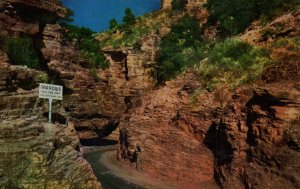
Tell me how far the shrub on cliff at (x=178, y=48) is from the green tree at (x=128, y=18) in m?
10.8

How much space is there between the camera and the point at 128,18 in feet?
239

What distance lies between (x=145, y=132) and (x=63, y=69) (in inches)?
651

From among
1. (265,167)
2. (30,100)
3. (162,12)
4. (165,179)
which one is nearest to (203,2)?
(162,12)

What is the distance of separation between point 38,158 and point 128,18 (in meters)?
59.8

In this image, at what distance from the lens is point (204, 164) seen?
27.1 meters

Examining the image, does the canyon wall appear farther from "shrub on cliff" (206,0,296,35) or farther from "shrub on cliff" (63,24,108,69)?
"shrub on cliff" (63,24,108,69)

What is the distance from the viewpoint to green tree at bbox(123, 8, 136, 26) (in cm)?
7232

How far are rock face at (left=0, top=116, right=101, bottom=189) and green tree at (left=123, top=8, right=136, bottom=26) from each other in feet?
186

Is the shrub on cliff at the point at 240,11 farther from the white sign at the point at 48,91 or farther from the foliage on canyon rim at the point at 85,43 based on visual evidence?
the white sign at the point at 48,91

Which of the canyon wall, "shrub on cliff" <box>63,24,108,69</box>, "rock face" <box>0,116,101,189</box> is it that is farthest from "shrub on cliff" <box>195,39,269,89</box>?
"shrub on cliff" <box>63,24,108,69</box>

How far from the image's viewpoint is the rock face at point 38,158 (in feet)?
47.1

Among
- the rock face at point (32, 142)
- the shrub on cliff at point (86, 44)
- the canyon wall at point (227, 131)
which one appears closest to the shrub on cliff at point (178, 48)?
the shrub on cliff at point (86, 44)

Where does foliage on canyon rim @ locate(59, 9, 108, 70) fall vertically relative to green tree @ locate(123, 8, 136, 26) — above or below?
below

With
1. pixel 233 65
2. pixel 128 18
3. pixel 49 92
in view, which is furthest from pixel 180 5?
pixel 49 92
